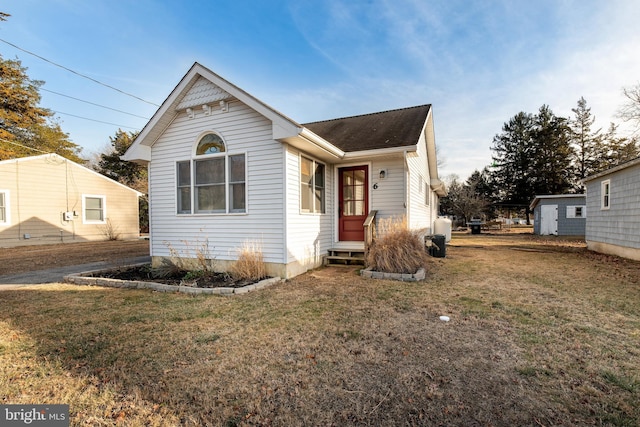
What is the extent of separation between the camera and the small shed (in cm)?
1927

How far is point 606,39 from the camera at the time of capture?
850cm

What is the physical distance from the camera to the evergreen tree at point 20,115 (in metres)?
18.6

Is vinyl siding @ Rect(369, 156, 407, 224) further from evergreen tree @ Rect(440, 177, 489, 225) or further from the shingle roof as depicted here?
evergreen tree @ Rect(440, 177, 489, 225)

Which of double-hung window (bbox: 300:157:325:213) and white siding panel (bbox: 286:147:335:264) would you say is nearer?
white siding panel (bbox: 286:147:335:264)

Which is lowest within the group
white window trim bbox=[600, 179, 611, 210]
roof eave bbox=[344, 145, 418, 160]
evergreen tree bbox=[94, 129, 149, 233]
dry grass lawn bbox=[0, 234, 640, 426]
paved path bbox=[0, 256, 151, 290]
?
paved path bbox=[0, 256, 151, 290]

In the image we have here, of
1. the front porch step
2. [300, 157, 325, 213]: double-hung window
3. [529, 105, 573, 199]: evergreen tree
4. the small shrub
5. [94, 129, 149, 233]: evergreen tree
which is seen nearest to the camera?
the small shrub

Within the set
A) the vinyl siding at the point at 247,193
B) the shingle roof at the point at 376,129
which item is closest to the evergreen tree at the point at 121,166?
the vinyl siding at the point at 247,193

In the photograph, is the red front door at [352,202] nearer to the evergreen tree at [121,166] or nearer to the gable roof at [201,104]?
the gable roof at [201,104]

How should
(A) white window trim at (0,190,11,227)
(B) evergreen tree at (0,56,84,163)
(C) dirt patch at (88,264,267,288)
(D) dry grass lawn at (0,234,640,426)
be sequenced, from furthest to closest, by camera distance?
1. (B) evergreen tree at (0,56,84,163)
2. (A) white window trim at (0,190,11,227)
3. (C) dirt patch at (88,264,267,288)
4. (D) dry grass lawn at (0,234,640,426)

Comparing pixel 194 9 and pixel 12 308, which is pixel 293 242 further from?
pixel 194 9

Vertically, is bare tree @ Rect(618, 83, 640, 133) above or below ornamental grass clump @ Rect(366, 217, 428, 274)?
above

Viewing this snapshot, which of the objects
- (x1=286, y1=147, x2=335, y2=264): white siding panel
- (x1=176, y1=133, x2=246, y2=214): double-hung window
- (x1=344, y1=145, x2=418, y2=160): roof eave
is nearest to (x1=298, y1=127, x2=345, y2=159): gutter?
(x1=344, y1=145, x2=418, y2=160): roof eave

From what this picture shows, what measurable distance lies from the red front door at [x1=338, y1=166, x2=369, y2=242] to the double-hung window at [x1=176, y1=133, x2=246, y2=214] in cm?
309

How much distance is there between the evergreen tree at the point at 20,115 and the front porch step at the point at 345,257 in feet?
65.5
